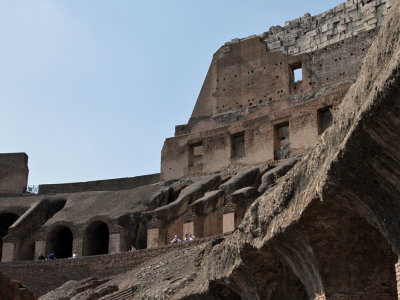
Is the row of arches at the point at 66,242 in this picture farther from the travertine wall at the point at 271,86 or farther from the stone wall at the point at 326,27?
the stone wall at the point at 326,27

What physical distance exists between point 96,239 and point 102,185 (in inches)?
300

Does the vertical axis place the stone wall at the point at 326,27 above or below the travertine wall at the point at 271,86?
above

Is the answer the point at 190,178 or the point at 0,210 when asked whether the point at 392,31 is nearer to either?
the point at 190,178

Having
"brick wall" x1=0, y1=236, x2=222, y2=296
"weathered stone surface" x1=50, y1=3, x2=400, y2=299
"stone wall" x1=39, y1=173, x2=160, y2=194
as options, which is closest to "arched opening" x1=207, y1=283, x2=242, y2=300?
"weathered stone surface" x1=50, y1=3, x2=400, y2=299

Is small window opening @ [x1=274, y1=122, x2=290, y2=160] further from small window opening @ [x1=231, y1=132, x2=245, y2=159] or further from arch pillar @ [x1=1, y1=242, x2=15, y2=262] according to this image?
arch pillar @ [x1=1, y1=242, x2=15, y2=262]

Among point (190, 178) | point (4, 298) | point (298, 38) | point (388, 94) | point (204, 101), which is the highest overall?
point (298, 38)

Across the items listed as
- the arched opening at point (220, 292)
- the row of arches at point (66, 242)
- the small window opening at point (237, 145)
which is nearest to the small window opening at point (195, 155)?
the small window opening at point (237, 145)

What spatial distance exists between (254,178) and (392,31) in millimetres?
23180

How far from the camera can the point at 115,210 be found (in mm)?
32094

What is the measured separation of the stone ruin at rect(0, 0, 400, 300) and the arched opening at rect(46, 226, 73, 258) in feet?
0.21

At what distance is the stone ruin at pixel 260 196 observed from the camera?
25.3 ft

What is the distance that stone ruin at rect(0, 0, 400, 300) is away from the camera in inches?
303

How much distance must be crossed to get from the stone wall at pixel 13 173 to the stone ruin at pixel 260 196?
0.28 feet

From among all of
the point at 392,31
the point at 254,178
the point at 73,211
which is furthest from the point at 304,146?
the point at 392,31
